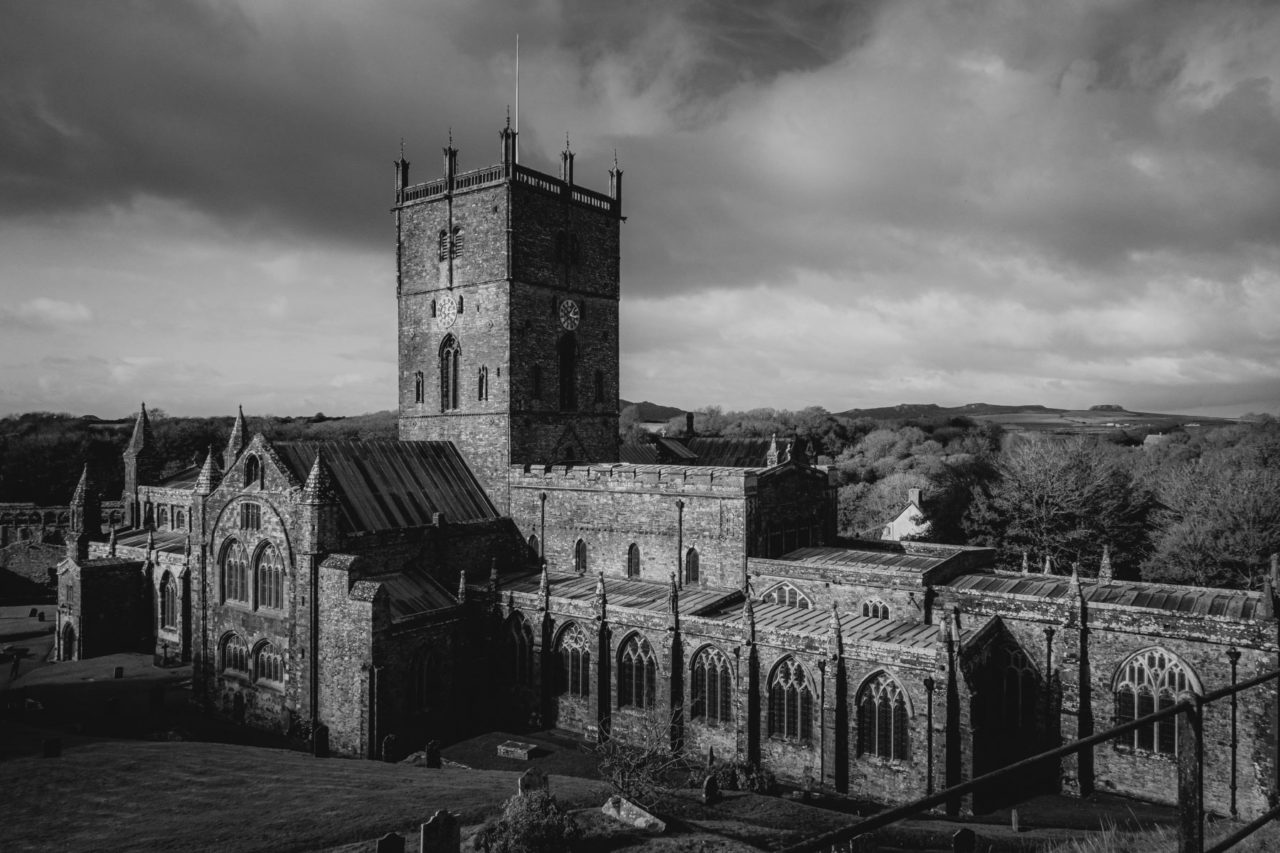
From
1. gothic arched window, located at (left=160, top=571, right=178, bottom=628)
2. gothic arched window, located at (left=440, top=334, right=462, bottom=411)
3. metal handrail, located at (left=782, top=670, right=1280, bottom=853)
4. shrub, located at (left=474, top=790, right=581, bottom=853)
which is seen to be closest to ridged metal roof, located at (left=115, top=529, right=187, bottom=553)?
gothic arched window, located at (left=160, top=571, right=178, bottom=628)

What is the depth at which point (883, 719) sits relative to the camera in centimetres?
2619

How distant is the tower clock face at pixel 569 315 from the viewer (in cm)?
4153

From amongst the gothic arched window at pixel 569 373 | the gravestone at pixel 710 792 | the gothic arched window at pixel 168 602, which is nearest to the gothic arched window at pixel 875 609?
the gravestone at pixel 710 792

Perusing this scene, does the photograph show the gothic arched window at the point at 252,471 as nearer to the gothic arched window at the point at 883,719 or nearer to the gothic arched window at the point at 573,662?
the gothic arched window at the point at 573,662

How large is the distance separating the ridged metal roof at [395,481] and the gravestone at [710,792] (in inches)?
667

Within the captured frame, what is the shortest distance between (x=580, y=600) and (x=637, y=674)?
12.0 feet

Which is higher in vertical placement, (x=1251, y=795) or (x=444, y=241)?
(x=444, y=241)

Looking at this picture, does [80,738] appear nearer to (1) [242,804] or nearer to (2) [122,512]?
(1) [242,804]

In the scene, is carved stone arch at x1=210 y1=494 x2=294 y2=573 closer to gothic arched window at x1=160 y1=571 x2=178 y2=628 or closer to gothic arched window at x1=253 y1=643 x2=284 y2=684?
gothic arched window at x1=253 y1=643 x2=284 y2=684

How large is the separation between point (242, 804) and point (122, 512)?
56.1 meters

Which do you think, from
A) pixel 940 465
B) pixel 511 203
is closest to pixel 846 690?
pixel 511 203

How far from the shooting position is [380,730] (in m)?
29.6

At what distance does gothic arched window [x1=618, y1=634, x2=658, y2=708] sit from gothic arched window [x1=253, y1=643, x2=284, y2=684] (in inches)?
552

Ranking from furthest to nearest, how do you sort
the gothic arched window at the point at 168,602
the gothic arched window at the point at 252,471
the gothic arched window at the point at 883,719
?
the gothic arched window at the point at 168,602 < the gothic arched window at the point at 252,471 < the gothic arched window at the point at 883,719
